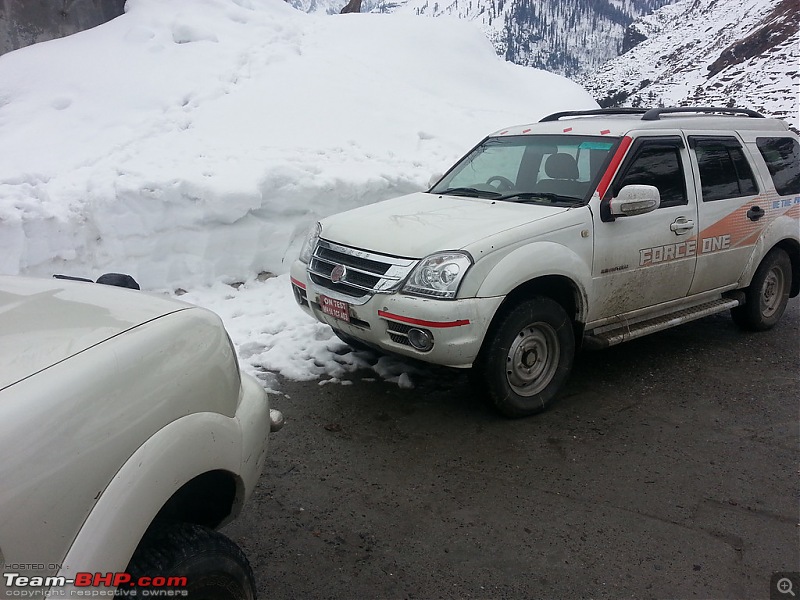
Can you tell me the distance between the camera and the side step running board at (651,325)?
4434 mm

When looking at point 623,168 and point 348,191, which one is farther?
point 348,191

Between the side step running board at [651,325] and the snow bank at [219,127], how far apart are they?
3.81 metres

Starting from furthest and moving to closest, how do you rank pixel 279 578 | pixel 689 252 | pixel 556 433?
pixel 689 252, pixel 556 433, pixel 279 578

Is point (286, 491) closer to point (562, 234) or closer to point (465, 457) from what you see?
point (465, 457)

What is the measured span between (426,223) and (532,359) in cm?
116

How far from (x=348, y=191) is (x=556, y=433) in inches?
184

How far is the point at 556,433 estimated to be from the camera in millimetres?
4004

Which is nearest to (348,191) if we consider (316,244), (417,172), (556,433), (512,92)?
(417,172)

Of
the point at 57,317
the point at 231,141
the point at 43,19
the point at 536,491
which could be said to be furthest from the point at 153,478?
the point at 43,19

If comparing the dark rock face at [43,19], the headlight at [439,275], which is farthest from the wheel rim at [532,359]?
the dark rock face at [43,19]

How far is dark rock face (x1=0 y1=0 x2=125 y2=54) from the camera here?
30.7 feet

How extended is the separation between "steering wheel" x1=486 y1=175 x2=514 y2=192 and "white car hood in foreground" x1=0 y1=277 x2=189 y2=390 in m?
3.18

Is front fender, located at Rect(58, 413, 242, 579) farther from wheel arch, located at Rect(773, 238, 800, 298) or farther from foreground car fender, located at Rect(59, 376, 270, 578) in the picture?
wheel arch, located at Rect(773, 238, 800, 298)

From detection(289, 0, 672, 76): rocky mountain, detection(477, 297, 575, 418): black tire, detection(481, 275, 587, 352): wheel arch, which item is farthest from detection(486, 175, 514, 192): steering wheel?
detection(289, 0, 672, 76): rocky mountain
